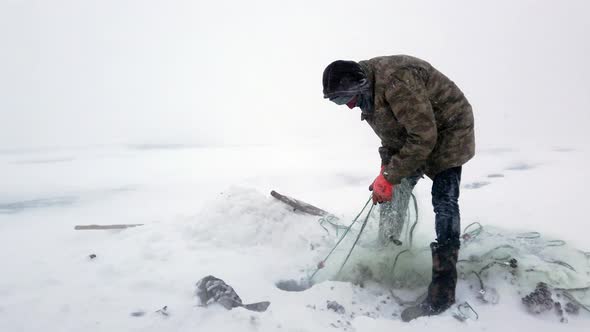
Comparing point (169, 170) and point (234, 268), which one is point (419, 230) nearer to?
point (234, 268)

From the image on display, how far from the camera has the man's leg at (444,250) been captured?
2387mm

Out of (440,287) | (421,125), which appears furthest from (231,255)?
(421,125)

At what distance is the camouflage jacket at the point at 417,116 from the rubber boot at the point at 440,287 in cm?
56

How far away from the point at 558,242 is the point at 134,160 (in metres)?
13.1

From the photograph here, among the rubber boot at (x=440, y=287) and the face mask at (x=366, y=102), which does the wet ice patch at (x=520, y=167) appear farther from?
the face mask at (x=366, y=102)

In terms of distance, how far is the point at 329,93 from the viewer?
2.39 meters

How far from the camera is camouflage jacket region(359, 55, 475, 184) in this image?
7.43 ft

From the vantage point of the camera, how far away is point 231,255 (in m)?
3.45

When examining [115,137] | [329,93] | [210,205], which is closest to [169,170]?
[210,205]

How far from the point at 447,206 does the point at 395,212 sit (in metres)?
0.62

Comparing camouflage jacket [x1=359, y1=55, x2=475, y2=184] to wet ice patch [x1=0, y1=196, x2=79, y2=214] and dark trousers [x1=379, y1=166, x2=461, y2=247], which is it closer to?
dark trousers [x1=379, y1=166, x2=461, y2=247]

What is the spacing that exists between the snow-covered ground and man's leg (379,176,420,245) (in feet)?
0.61

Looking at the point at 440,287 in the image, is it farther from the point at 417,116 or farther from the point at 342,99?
the point at 342,99

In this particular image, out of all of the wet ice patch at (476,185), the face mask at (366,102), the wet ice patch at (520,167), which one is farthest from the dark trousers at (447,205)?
the wet ice patch at (520,167)
